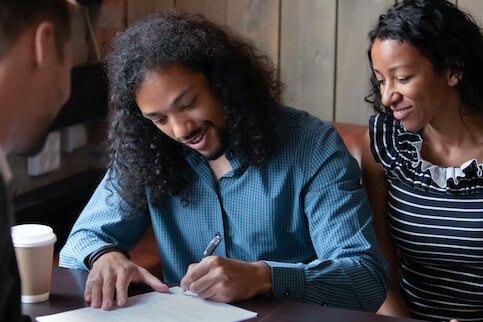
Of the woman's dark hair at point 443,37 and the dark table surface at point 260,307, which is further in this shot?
the woman's dark hair at point 443,37

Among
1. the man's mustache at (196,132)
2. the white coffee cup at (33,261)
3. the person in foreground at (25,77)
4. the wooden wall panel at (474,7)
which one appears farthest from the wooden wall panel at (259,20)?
the person in foreground at (25,77)

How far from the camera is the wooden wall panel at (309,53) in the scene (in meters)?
2.65

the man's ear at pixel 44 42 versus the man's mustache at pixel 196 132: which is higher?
the man's ear at pixel 44 42

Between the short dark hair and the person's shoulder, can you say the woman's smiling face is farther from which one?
the short dark hair

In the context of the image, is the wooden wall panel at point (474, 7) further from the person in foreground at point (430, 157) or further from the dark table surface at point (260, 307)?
the dark table surface at point (260, 307)

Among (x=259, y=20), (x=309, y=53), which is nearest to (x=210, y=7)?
(x=259, y=20)

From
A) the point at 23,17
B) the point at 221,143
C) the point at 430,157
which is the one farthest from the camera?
the point at 430,157

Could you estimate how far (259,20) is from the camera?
9.13 ft

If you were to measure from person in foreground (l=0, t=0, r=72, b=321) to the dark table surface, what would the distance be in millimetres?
646

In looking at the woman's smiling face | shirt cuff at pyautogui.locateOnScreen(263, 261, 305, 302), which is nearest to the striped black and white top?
the woman's smiling face

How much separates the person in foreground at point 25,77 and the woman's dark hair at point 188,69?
942mm

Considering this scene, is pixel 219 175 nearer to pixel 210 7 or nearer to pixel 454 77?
pixel 454 77

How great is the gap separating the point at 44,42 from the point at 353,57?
2075 millimetres

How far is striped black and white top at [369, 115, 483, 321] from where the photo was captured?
5.75 ft
